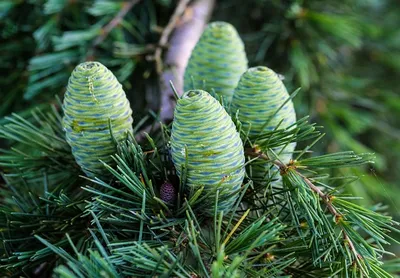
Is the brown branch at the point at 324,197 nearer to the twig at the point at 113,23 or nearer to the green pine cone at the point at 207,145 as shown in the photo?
the green pine cone at the point at 207,145

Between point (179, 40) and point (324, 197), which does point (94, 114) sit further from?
point (179, 40)

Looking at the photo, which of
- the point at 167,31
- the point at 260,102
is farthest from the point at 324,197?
the point at 167,31

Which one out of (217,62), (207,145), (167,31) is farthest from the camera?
(167,31)

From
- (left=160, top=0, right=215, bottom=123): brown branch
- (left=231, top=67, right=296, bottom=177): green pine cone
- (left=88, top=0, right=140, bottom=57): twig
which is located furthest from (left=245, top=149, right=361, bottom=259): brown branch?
(left=88, top=0, right=140, bottom=57): twig

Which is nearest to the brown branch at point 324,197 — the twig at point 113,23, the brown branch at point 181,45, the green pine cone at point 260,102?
the green pine cone at point 260,102

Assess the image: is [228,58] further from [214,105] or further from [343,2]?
[343,2]

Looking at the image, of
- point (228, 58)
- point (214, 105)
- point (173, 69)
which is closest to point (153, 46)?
point (173, 69)
